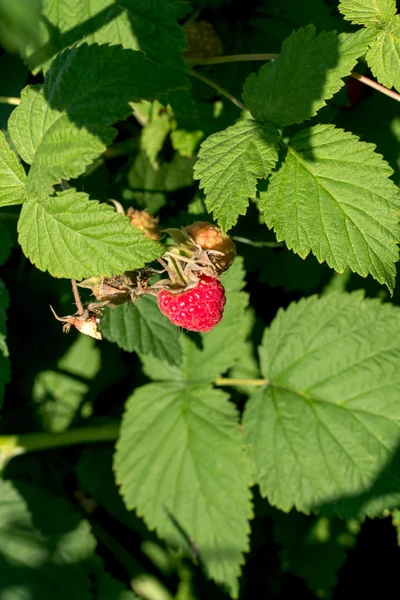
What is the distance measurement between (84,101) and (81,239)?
303 millimetres

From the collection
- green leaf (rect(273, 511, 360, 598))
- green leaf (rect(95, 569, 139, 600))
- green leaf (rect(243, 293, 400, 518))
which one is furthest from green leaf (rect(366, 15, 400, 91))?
green leaf (rect(95, 569, 139, 600))

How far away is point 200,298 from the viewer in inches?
59.5

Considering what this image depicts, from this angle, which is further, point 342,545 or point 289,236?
point 342,545

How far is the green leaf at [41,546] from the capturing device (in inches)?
92.4

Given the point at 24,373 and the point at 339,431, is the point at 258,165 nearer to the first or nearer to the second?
the point at 339,431

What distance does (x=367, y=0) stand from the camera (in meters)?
1.59

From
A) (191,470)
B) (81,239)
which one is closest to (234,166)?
(81,239)

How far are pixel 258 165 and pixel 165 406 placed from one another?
3.61 ft

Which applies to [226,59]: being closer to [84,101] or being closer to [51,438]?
[84,101]

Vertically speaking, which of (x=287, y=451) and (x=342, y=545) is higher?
(x=287, y=451)

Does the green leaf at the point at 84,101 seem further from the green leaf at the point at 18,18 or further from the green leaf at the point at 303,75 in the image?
the green leaf at the point at 18,18

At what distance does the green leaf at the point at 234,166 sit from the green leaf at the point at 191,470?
38.1 inches

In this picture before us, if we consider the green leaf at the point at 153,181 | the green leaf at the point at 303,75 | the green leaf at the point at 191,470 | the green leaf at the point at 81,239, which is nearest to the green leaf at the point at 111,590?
the green leaf at the point at 191,470

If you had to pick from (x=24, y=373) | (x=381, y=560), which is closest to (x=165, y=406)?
(x=24, y=373)
